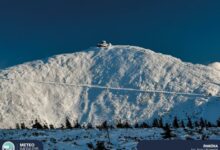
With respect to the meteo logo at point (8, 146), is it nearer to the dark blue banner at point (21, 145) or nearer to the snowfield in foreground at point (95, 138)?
the dark blue banner at point (21, 145)

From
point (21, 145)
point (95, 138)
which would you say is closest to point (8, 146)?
point (21, 145)

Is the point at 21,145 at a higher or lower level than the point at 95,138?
lower

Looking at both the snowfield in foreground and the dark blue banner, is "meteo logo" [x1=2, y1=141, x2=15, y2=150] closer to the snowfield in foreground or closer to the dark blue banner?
the dark blue banner

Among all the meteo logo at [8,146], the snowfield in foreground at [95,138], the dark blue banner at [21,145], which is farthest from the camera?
the snowfield in foreground at [95,138]

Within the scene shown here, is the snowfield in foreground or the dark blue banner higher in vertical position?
the snowfield in foreground

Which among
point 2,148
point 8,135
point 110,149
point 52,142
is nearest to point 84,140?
point 52,142

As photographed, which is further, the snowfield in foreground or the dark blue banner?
the snowfield in foreground

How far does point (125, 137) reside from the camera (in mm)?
66375

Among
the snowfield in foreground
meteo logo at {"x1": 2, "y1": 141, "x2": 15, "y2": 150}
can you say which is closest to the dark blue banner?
meteo logo at {"x1": 2, "y1": 141, "x2": 15, "y2": 150}

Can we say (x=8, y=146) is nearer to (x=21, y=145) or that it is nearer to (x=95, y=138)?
(x=21, y=145)

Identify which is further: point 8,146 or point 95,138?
point 95,138

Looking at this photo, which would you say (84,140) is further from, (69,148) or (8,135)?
(8,135)

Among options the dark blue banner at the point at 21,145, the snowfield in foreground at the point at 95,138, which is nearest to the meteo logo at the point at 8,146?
the dark blue banner at the point at 21,145

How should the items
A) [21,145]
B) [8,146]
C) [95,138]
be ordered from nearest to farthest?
[21,145], [8,146], [95,138]
